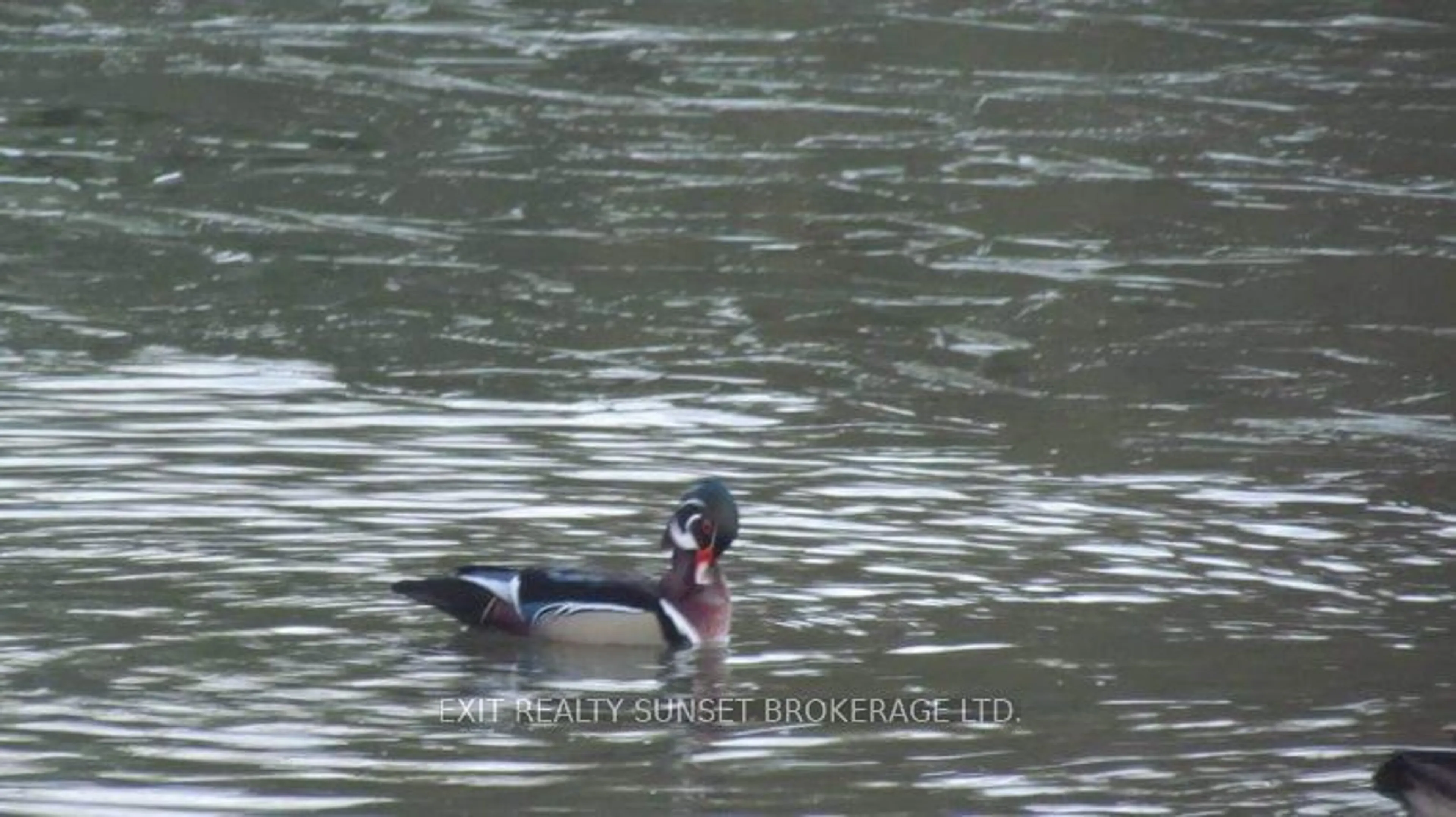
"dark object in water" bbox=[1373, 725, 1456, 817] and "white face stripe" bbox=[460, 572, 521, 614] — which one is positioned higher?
"white face stripe" bbox=[460, 572, 521, 614]

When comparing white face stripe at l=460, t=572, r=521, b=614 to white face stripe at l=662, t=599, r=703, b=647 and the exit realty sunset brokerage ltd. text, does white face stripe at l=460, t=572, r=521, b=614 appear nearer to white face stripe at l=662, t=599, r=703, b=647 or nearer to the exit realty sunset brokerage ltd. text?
white face stripe at l=662, t=599, r=703, b=647

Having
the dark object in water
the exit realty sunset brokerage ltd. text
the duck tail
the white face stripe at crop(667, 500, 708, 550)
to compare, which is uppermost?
the white face stripe at crop(667, 500, 708, 550)

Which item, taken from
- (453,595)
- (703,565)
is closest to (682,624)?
(703,565)

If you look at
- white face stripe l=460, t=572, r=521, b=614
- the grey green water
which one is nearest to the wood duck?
white face stripe l=460, t=572, r=521, b=614

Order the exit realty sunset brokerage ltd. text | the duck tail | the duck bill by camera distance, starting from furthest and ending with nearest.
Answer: the duck bill, the duck tail, the exit realty sunset brokerage ltd. text

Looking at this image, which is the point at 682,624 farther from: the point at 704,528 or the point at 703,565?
the point at 704,528

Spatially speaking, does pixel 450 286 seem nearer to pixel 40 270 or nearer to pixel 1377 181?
pixel 40 270

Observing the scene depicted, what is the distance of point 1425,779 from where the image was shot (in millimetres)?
8922

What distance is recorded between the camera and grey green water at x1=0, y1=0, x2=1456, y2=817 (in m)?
10.2

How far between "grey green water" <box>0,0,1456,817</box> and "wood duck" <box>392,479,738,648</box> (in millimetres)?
138

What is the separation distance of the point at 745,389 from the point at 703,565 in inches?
169

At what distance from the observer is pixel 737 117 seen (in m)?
21.9

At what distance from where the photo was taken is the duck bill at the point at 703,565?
37.5ft

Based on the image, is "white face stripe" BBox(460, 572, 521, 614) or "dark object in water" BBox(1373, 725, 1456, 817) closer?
"dark object in water" BBox(1373, 725, 1456, 817)
